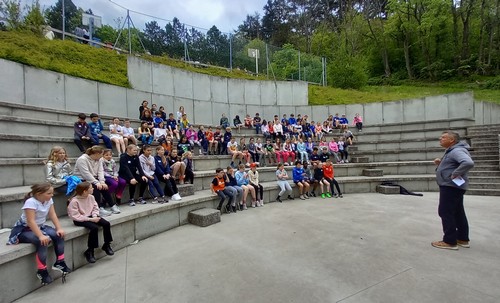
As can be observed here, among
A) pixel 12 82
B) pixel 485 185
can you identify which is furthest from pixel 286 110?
pixel 12 82

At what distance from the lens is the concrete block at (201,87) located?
1430cm

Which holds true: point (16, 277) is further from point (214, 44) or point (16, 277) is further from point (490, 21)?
point (490, 21)

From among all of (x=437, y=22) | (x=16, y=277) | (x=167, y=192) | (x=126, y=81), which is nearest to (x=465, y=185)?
(x=167, y=192)

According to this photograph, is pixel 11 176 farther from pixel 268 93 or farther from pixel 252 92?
pixel 268 93

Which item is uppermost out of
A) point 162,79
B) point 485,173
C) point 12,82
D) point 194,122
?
point 162,79

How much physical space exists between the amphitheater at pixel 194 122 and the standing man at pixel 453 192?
676 mm

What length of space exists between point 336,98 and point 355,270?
16.7 metres

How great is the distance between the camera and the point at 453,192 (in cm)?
406

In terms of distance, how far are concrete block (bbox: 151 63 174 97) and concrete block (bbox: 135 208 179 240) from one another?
9038mm

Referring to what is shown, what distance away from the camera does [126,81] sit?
40.4ft

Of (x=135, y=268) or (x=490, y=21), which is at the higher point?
(x=490, y=21)

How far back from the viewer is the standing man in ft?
13.1

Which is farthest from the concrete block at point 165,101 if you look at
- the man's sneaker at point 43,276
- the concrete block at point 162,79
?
the man's sneaker at point 43,276

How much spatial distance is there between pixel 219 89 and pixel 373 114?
9495 mm
